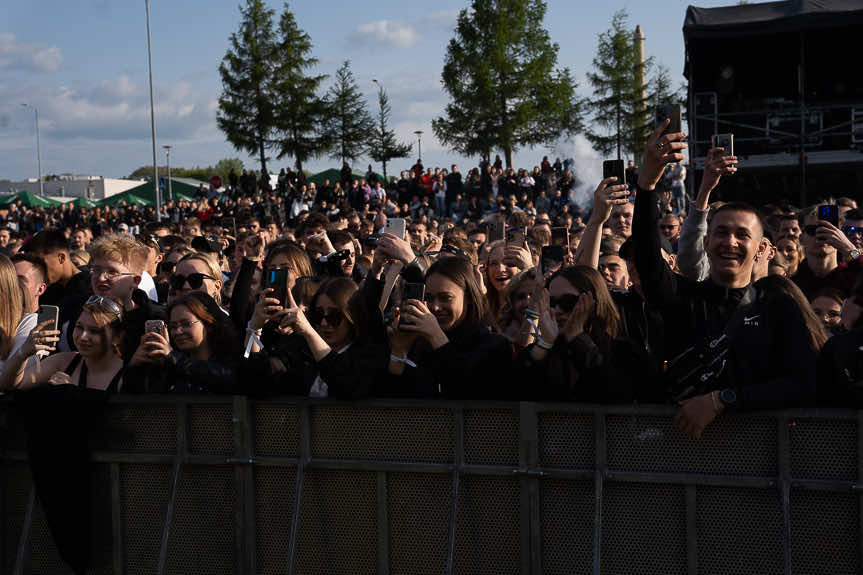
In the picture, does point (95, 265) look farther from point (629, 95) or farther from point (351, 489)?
point (629, 95)

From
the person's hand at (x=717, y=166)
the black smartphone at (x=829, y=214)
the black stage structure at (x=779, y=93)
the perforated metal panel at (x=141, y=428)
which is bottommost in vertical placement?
the perforated metal panel at (x=141, y=428)

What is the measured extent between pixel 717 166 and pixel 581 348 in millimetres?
1243

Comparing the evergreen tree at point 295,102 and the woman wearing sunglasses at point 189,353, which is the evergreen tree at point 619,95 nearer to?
the evergreen tree at point 295,102

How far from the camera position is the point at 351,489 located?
4133mm

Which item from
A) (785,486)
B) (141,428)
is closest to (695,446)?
(785,486)

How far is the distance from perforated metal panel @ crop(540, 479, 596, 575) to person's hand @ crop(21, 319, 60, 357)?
2.48 m

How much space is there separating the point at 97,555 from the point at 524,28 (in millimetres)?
40264

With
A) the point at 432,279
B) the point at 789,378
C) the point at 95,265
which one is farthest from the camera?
the point at 95,265

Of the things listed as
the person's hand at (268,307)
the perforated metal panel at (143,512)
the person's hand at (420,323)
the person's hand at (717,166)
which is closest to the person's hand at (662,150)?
the person's hand at (717,166)

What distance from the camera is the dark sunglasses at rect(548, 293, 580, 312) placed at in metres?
4.20

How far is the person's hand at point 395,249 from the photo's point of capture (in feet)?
18.1

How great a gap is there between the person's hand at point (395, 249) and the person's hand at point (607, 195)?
1180 mm

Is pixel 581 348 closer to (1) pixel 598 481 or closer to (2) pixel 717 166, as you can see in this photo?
(1) pixel 598 481

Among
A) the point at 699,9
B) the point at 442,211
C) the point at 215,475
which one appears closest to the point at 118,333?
the point at 215,475
